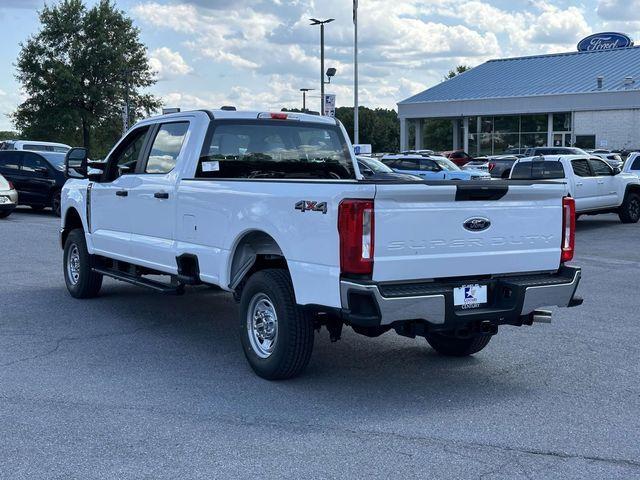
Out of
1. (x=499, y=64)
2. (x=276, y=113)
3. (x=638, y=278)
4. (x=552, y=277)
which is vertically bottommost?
(x=638, y=278)

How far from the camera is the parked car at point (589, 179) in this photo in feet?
65.5

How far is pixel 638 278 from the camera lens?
1248 cm

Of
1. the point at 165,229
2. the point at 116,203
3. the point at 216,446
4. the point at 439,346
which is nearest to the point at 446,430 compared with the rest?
the point at 216,446

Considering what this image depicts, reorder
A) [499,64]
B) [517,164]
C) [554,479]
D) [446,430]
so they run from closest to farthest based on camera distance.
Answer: [554,479]
[446,430]
[517,164]
[499,64]

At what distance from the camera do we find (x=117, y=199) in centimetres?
905

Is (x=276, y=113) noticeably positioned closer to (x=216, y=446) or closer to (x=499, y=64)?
(x=216, y=446)

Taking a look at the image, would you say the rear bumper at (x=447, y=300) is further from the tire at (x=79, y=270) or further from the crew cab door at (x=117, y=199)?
the tire at (x=79, y=270)

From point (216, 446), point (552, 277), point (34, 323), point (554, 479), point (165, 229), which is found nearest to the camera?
point (554, 479)

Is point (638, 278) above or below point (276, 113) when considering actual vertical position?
below

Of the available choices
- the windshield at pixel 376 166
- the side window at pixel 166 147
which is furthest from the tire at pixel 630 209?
the side window at pixel 166 147

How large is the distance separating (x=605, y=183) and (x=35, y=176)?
15.1 meters

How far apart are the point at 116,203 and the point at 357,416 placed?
4328 millimetres

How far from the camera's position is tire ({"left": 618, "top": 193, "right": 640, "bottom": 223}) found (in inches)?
840

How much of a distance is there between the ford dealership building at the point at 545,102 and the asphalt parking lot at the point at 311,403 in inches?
1854
